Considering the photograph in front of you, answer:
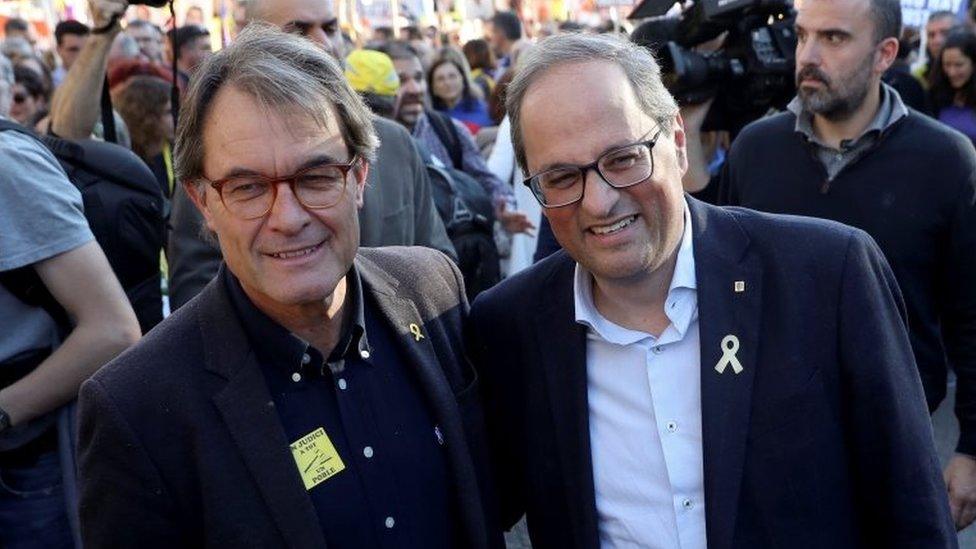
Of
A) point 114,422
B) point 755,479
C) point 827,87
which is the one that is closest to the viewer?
point 114,422

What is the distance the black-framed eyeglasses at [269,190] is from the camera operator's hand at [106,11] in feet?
5.84

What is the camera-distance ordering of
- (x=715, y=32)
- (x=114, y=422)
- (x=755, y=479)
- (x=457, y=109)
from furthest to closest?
(x=457, y=109), (x=715, y=32), (x=755, y=479), (x=114, y=422)

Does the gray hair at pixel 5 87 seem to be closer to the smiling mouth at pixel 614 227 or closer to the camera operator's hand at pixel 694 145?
the smiling mouth at pixel 614 227

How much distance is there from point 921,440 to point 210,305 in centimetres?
144

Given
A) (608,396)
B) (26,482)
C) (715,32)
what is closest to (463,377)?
(608,396)

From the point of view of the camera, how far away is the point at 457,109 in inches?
371

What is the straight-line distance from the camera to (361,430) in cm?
229

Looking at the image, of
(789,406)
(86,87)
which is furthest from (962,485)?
(86,87)

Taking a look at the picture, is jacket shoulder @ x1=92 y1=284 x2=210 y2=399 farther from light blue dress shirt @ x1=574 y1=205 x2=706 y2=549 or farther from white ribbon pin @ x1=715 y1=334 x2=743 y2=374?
white ribbon pin @ x1=715 y1=334 x2=743 y2=374

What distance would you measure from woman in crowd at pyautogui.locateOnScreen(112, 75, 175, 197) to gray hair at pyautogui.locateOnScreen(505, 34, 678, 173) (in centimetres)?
384

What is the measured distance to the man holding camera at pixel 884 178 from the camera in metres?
3.46

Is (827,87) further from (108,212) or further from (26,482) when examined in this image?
(26,482)

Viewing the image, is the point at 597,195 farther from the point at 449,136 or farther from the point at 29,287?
the point at 449,136

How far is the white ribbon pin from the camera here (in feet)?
7.45
